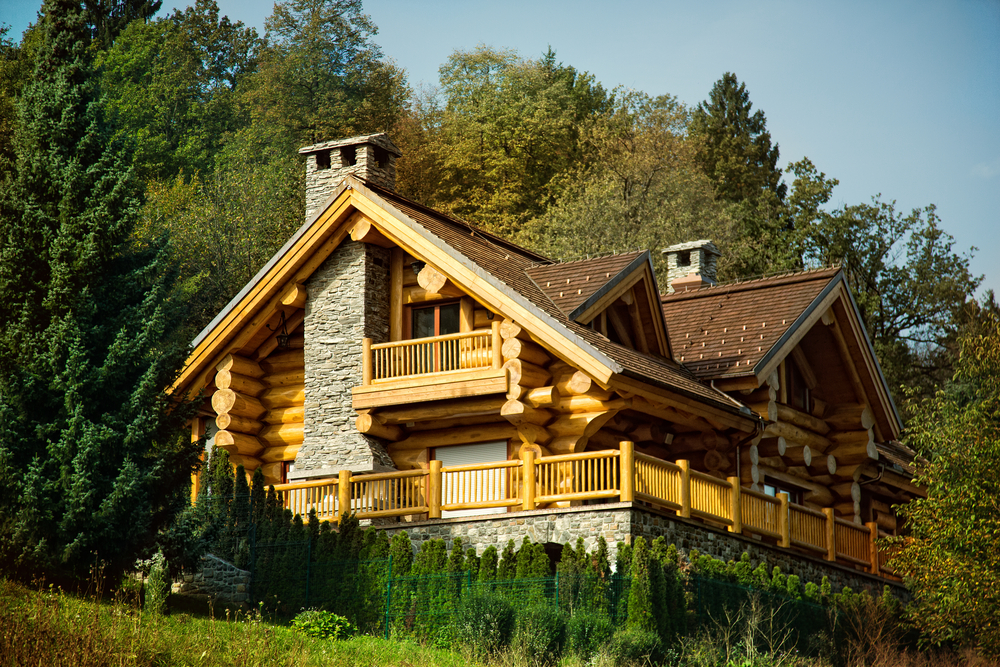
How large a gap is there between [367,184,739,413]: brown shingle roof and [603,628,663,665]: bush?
16.1ft

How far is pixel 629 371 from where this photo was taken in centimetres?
2123

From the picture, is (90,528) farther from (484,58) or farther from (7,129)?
(484,58)

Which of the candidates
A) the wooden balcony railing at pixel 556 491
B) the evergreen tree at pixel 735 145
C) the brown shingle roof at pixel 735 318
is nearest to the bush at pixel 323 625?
the wooden balcony railing at pixel 556 491

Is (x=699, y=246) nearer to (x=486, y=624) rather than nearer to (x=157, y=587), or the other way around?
(x=486, y=624)

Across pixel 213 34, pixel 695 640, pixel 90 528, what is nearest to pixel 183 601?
pixel 90 528

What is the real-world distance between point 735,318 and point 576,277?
4921 mm

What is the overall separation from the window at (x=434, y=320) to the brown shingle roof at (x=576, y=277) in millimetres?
1831

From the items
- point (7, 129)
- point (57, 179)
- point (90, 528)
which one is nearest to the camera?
point (90, 528)

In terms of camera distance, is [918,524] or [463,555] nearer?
[463,555]

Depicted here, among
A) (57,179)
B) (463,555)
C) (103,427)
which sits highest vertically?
(57,179)

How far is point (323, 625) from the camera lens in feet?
61.3

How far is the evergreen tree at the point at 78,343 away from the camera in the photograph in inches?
663

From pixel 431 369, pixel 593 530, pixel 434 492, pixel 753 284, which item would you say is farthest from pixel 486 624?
pixel 753 284

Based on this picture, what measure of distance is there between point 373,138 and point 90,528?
12.0 metres
